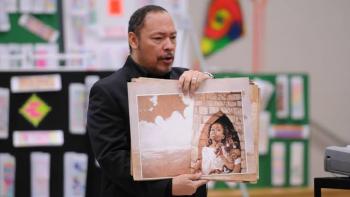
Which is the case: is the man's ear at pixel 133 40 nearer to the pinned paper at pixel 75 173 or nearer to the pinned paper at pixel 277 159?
the pinned paper at pixel 75 173

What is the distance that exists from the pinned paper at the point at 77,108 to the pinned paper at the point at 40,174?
0.20m

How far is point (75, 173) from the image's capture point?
315 cm

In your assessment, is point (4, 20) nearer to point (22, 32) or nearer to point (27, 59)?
point (22, 32)

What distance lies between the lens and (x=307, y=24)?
14.9ft

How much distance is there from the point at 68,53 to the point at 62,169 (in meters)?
0.88

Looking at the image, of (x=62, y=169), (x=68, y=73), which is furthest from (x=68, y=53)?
(x=62, y=169)

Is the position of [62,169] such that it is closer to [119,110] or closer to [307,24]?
[119,110]

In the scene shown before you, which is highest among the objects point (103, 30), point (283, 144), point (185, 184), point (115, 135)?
point (103, 30)

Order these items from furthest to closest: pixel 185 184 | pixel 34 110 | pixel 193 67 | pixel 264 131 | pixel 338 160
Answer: pixel 193 67 → pixel 264 131 → pixel 34 110 → pixel 338 160 → pixel 185 184

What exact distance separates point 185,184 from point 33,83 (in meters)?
1.76

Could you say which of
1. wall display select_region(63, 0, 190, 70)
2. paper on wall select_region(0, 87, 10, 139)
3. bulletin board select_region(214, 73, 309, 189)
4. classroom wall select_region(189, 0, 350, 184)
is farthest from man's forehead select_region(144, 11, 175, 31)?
classroom wall select_region(189, 0, 350, 184)

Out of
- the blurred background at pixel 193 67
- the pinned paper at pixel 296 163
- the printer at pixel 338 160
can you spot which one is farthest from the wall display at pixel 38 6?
the printer at pixel 338 160

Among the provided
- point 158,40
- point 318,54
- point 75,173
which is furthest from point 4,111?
point 318,54

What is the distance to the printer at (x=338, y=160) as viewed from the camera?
1779 millimetres
